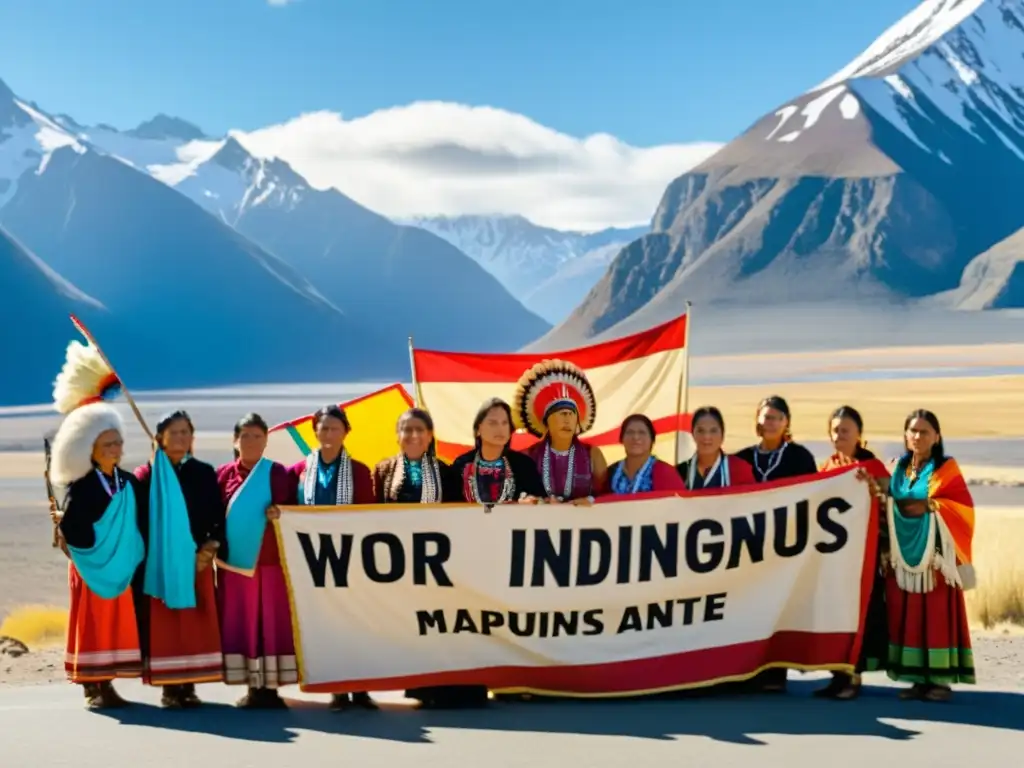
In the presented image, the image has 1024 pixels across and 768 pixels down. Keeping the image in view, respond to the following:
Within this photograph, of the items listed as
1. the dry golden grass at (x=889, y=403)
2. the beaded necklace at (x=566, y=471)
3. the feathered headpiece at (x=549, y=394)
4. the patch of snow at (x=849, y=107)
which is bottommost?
the beaded necklace at (x=566, y=471)

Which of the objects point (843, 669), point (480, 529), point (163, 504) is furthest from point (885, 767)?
point (163, 504)

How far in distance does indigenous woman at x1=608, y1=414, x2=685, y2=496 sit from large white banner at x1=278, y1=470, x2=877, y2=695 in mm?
112

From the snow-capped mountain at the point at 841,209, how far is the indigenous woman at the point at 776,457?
14281 cm

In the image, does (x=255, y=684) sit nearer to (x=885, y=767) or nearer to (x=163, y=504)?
(x=163, y=504)

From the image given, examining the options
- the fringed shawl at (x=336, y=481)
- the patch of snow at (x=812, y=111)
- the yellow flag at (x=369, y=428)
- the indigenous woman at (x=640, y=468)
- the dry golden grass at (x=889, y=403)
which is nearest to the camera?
the fringed shawl at (x=336, y=481)

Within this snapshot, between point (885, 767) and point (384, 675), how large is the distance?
2.58m

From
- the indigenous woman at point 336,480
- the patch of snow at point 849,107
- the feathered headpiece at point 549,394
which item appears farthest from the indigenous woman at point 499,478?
the patch of snow at point 849,107

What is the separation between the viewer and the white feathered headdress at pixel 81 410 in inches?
263

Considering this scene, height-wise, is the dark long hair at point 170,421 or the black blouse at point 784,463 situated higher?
the dark long hair at point 170,421

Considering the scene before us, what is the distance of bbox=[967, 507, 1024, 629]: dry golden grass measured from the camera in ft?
35.8

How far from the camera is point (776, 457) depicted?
7266 mm

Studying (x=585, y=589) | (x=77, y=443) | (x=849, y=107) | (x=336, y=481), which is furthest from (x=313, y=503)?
(x=849, y=107)

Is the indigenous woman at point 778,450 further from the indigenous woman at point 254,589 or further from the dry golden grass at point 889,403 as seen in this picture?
the dry golden grass at point 889,403

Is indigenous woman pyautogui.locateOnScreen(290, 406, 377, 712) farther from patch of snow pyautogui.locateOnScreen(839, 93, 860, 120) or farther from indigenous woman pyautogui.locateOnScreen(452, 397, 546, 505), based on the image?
patch of snow pyautogui.locateOnScreen(839, 93, 860, 120)
